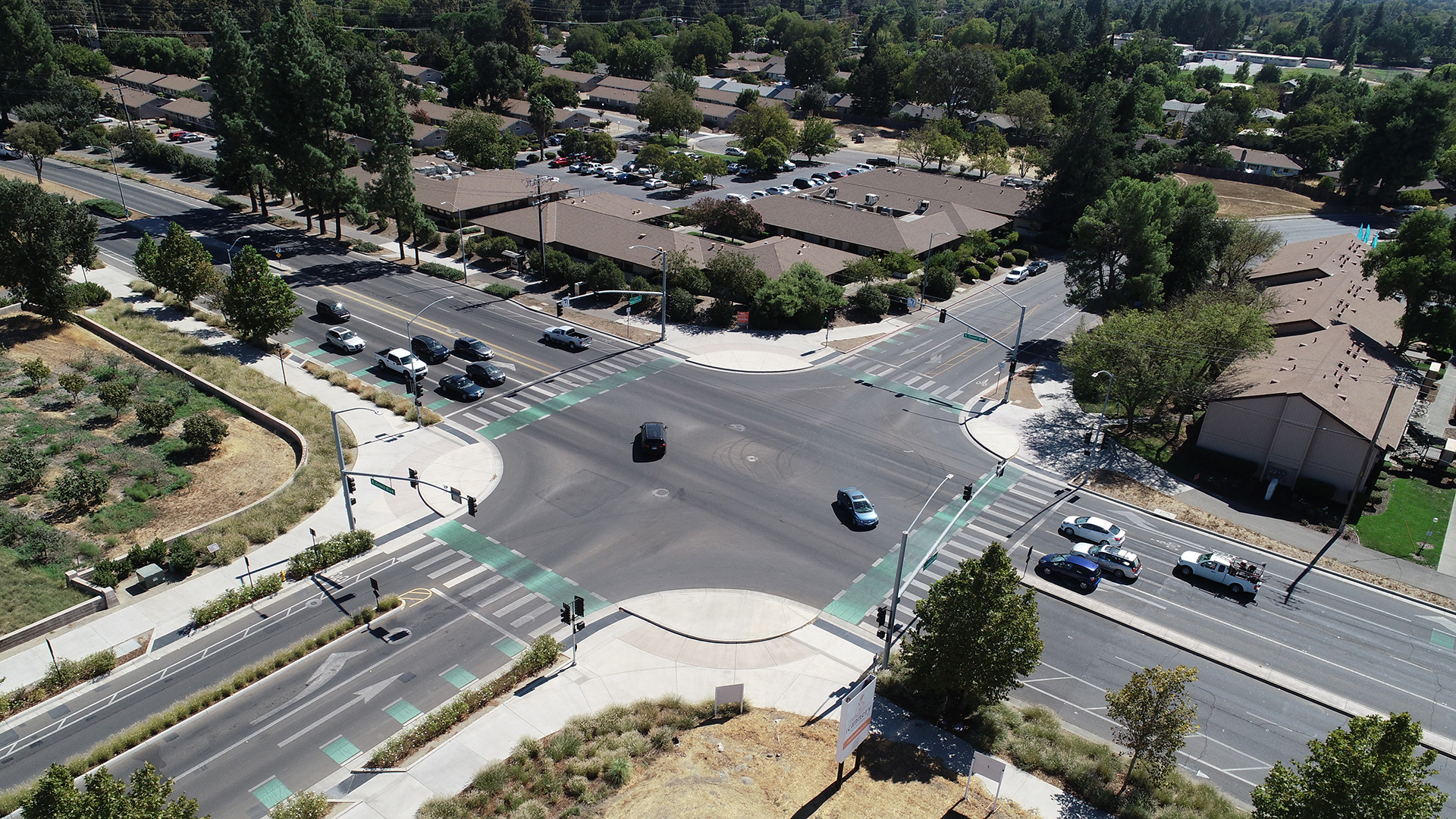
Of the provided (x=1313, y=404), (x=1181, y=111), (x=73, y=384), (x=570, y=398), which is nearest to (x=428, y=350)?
(x=570, y=398)

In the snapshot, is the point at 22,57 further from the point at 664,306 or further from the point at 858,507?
the point at 858,507

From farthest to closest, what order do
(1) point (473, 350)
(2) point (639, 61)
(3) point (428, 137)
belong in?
1. (2) point (639, 61)
2. (3) point (428, 137)
3. (1) point (473, 350)

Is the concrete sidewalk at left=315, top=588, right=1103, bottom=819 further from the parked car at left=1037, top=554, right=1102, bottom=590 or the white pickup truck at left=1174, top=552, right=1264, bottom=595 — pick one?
the white pickup truck at left=1174, top=552, right=1264, bottom=595

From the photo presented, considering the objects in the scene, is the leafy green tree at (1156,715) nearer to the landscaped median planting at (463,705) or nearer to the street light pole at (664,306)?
the landscaped median planting at (463,705)

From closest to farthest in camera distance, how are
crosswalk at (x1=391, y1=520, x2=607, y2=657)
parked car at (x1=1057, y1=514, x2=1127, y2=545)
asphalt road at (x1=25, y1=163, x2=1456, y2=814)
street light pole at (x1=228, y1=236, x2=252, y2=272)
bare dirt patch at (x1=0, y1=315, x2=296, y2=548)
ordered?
asphalt road at (x1=25, y1=163, x2=1456, y2=814) < crosswalk at (x1=391, y1=520, x2=607, y2=657) < bare dirt patch at (x1=0, y1=315, x2=296, y2=548) < parked car at (x1=1057, y1=514, x2=1127, y2=545) < street light pole at (x1=228, y1=236, x2=252, y2=272)

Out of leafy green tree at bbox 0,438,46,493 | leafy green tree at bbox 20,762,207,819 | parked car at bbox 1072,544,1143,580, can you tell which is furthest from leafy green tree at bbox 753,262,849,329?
leafy green tree at bbox 20,762,207,819

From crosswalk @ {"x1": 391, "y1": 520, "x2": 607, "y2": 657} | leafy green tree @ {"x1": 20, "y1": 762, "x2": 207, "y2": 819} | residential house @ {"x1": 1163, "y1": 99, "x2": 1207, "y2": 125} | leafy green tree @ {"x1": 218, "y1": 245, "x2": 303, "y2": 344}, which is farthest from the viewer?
residential house @ {"x1": 1163, "y1": 99, "x2": 1207, "y2": 125}
